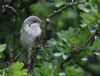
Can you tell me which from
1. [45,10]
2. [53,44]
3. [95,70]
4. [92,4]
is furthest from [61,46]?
[95,70]

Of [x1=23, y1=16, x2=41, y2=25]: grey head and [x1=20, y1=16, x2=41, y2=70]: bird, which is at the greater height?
[x1=23, y1=16, x2=41, y2=25]: grey head

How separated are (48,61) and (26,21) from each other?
40cm

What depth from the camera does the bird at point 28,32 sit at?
4100 millimetres

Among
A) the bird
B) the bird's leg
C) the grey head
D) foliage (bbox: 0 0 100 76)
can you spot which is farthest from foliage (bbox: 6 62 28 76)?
the grey head

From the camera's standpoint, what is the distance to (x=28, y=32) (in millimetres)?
4230

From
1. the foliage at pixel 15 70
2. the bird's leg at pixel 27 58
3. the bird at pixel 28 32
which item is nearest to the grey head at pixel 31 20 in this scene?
the bird at pixel 28 32

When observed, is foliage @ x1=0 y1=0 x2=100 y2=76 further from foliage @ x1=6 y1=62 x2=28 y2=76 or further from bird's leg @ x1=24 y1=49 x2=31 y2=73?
foliage @ x1=6 y1=62 x2=28 y2=76

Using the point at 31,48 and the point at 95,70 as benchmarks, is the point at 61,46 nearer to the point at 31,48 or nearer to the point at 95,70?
the point at 31,48

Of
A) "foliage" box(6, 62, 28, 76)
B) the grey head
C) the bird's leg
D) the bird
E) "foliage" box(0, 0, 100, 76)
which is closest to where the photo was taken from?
"foliage" box(6, 62, 28, 76)

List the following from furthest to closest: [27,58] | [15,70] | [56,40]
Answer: [56,40]
[27,58]
[15,70]

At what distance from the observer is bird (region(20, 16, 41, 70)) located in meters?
4.10

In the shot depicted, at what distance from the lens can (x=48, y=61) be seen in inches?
161

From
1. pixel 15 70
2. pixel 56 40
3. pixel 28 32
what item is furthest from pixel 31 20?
pixel 15 70

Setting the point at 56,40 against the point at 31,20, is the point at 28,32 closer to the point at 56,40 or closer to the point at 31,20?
the point at 31,20
